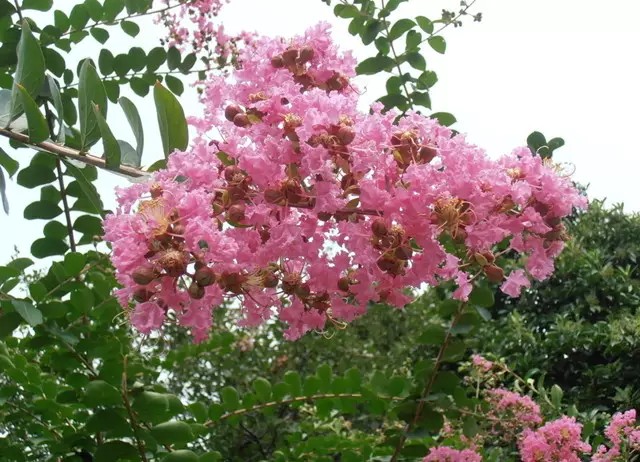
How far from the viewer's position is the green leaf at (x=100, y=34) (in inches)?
83.4

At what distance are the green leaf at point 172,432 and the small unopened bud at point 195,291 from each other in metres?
0.54

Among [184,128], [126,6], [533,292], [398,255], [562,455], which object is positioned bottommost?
[562,455]

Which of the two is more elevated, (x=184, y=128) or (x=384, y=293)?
(x=184, y=128)

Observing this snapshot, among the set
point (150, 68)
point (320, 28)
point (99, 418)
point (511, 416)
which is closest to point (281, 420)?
point (511, 416)

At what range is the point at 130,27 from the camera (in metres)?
2.17

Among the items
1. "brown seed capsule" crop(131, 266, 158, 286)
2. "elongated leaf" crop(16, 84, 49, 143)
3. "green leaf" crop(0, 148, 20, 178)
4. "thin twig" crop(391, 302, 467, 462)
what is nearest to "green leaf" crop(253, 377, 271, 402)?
"thin twig" crop(391, 302, 467, 462)

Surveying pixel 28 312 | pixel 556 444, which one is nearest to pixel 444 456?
pixel 556 444

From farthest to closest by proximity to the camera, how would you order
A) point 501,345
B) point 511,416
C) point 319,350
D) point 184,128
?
point 319,350, point 501,345, point 511,416, point 184,128

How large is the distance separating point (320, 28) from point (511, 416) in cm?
131

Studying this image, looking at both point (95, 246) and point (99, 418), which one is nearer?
point (99, 418)

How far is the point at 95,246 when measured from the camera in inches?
69.2

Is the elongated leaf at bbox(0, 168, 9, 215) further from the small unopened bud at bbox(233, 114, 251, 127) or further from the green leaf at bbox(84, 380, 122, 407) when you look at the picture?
the small unopened bud at bbox(233, 114, 251, 127)

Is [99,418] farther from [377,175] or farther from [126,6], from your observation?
[126,6]

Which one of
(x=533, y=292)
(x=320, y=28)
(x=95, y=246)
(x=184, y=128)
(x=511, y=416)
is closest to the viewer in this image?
(x=184, y=128)
